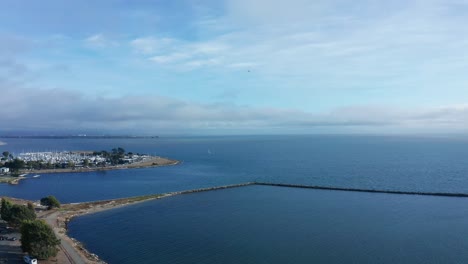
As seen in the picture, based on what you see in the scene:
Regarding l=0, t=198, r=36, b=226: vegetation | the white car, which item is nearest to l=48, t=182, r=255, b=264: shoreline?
l=0, t=198, r=36, b=226: vegetation

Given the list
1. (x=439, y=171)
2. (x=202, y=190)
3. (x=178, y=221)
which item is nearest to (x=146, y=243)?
(x=178, y=221)

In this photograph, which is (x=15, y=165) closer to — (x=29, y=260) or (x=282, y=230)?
(x=29, y=260)

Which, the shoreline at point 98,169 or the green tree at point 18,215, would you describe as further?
the shoreline at point 98,169

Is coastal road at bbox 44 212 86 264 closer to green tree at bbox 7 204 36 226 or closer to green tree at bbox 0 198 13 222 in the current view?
green tree at bbox 7 204 36 226

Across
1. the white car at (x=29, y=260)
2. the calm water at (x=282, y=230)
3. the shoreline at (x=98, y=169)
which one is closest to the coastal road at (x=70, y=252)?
the calm water at (x=282, y=230)

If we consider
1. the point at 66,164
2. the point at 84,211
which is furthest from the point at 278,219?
the point at 66,164

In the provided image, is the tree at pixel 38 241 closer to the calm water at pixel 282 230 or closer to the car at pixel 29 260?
the car at pixel 29 260

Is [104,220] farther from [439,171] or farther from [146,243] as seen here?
[439,171]
